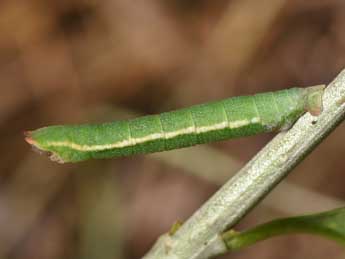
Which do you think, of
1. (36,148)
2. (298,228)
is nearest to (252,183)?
(298,228)

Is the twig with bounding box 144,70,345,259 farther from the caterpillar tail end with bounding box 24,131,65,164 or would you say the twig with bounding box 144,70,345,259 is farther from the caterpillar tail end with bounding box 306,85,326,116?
the caterpillar tail end with bounding box 24,131,65,164

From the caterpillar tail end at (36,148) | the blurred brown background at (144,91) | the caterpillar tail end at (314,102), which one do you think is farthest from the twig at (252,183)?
the blurred brown background at (144,91)

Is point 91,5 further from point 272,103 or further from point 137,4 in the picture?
point 272,103

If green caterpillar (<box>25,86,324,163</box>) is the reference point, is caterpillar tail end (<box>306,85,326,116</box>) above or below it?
above

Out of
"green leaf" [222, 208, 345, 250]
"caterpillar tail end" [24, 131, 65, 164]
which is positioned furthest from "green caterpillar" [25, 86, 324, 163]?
"green leaf" [222, 208, 345, 250]

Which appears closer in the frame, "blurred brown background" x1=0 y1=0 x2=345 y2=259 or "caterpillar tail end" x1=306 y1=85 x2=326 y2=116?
"caterpillar tail end" x1=306 y1=85 x2=326 y2=116

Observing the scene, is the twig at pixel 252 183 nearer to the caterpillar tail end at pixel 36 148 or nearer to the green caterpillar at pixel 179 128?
the green caterpillar at pixel 179 128
